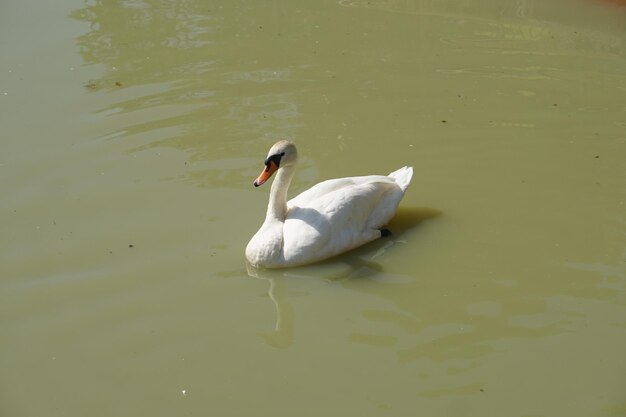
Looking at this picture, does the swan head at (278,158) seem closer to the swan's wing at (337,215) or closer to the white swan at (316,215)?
the white swan at (316,215)

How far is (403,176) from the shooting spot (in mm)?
6754

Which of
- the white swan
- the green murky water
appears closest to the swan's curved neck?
the white swan

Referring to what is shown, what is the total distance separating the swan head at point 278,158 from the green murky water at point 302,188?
49cm

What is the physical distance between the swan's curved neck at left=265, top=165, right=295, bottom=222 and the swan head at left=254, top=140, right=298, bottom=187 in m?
0.05

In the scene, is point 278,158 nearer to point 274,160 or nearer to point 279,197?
point 274,160

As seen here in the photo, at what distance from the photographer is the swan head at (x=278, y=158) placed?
6.37m

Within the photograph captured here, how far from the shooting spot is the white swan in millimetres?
6188

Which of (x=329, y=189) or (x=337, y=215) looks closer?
(x=337, y=215)

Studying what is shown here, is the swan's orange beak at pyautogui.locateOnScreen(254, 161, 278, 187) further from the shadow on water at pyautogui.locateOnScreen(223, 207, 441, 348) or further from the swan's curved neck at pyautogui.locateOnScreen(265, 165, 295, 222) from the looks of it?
the shadow on water at pyautogui.locateOnScreen(223, 207, 441, 348)

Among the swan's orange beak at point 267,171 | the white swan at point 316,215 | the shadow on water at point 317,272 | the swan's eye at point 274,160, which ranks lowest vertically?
the shadow on water at point 317,272

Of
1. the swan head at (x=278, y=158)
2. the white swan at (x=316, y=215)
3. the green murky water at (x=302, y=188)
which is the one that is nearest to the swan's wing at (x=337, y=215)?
the white swan at (x=316, y=215)

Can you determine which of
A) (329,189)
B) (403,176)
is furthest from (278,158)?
(403,176)

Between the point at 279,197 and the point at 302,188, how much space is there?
2.66 feet

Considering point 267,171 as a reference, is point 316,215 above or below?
below
